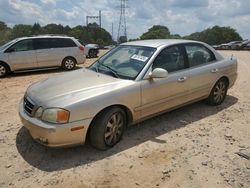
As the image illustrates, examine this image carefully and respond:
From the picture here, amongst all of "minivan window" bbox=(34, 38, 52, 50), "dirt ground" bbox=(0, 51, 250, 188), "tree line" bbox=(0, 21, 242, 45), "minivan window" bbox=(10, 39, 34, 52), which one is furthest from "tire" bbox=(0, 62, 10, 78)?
"tree line" bbox=(0, 21, 242, 45)

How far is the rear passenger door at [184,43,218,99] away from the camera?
18.7ft

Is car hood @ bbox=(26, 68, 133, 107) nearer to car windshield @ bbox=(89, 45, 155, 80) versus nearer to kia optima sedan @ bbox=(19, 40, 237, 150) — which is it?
kia optima sedan @ bbox=(19, 40, 237, 150)

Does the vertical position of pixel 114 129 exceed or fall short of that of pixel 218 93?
it falls short

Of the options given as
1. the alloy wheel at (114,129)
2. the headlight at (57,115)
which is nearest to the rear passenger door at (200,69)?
the alloy wheel at (114,129)

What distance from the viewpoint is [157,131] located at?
518cm

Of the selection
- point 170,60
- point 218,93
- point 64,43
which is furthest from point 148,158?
point 64,43

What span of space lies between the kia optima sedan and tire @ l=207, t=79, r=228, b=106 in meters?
0.09

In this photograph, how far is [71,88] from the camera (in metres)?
4.41

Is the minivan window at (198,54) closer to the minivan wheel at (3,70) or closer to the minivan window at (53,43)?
the minivan window at (53,43)

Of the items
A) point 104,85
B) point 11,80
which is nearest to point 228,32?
point 11,80

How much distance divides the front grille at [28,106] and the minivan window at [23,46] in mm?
7890

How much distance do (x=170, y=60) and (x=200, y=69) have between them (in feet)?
2.84

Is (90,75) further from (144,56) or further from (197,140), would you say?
(197,140)

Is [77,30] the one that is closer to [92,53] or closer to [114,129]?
[92,53]
